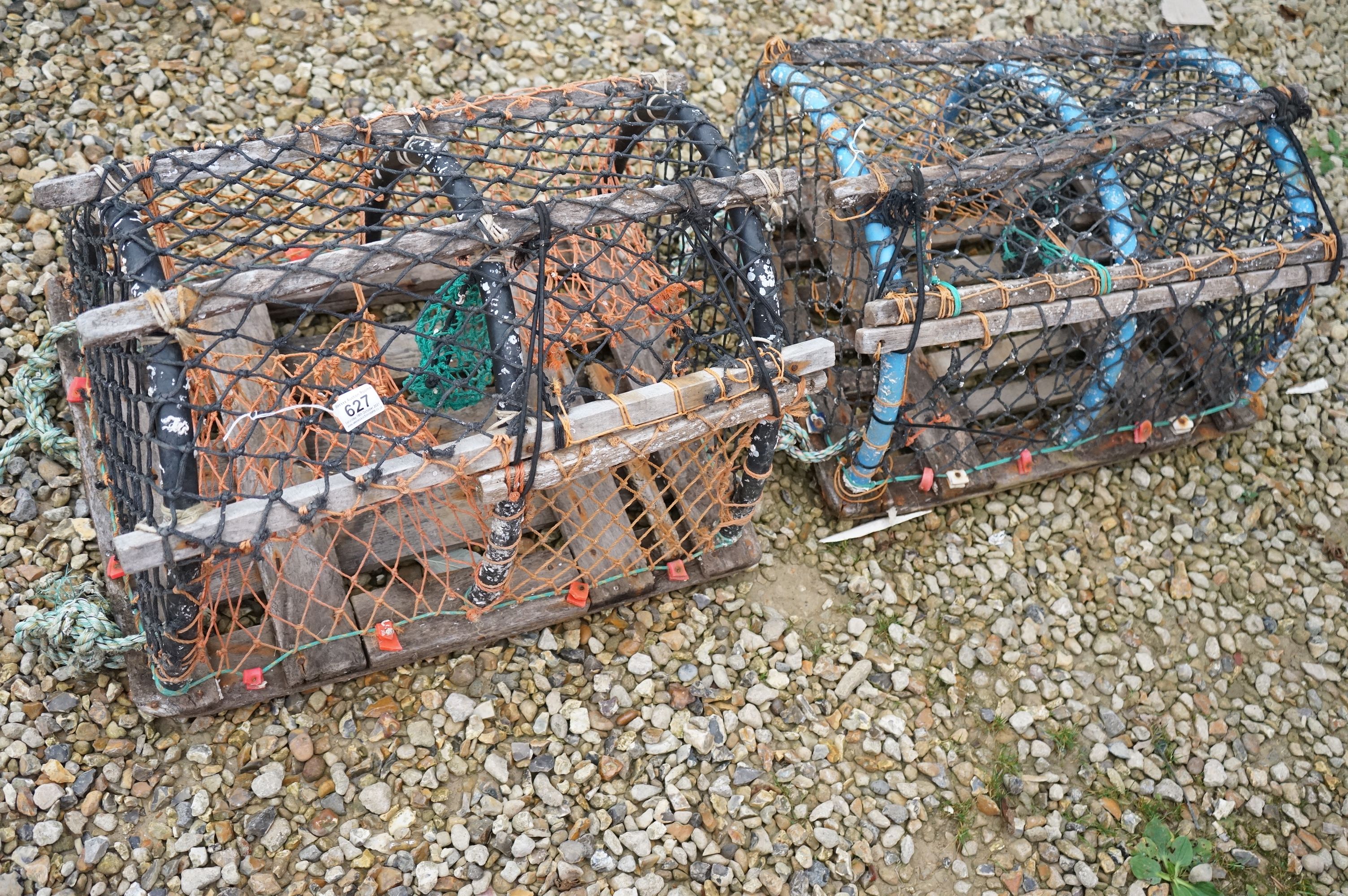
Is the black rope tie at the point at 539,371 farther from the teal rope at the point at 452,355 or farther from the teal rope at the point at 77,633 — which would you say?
the teal rope at the point at 77,633

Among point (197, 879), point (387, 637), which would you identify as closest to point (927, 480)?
point (387, 637)

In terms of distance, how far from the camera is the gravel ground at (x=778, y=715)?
110 inches

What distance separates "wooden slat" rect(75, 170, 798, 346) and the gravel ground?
124 centimetres

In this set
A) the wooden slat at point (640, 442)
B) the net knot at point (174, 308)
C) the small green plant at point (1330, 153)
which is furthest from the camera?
the small green plant at point (1330, 153)

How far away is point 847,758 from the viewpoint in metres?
3.09

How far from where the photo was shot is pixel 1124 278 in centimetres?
310

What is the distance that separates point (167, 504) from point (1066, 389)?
10.1 feet

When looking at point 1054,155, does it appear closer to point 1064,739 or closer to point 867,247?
point 867,247

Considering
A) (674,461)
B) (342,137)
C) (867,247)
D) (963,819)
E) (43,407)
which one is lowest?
(963,819)

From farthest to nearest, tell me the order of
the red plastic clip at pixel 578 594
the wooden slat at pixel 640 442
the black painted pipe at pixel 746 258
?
the red plastic clip at pixel 578 594, the black painted pipe at pixel 746 258, the wooden slat at pixel 640 442

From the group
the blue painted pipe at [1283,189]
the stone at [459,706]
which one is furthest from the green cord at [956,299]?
the stone at [459,706]

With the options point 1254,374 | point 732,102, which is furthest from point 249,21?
point 1254,374

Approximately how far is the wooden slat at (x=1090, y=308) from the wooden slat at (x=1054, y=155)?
39cm

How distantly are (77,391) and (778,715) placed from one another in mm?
2451
